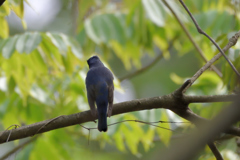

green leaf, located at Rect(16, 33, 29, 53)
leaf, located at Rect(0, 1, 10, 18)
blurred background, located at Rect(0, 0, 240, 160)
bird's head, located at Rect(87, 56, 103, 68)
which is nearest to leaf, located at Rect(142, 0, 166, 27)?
blurred background, located at Rect(0, 0, 240, 160)

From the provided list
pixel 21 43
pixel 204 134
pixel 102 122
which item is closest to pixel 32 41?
pixel 21 43

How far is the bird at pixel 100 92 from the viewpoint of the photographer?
2865mm

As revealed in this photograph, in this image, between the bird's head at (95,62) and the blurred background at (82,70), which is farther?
the bird's head at (95,62)

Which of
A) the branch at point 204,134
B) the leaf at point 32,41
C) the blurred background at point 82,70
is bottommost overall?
the blurred background at point 82,70

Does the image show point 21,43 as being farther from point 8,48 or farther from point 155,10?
point 155,10

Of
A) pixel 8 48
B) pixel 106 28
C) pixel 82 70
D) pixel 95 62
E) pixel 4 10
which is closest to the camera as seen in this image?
pixel 4 10

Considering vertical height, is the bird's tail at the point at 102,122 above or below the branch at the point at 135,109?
below

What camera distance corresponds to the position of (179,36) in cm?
566

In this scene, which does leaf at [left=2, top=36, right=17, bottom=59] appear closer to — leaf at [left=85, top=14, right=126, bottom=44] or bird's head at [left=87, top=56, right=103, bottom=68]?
bird's head at [left=87, top=56, right=103, bottom=68]

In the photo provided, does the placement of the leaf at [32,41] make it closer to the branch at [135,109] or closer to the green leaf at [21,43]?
the green leaf at [21,43]

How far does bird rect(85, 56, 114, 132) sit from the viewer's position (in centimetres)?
287

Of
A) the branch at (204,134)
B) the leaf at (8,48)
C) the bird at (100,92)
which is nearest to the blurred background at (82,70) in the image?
the leaf at (8,48)

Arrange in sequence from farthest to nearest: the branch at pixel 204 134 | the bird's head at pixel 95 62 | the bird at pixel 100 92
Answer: the bird's head at pixel 95 62
the bird at pixel 100 92
the branch at pixel 204 134

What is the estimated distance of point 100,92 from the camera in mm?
3176
